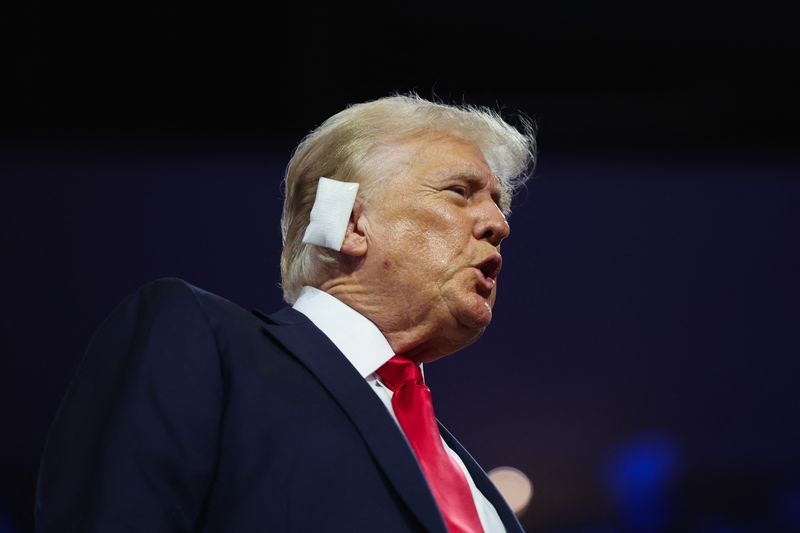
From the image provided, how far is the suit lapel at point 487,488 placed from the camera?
4.80 feet

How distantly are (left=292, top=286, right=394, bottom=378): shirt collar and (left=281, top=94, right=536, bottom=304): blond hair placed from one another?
0.09 m

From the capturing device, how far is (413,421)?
1.36 m

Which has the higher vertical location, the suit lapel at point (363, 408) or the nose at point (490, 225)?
the nose at point (490, 225)

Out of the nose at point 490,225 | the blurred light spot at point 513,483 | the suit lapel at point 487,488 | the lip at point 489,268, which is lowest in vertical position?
the blurred light spot at point 513,483

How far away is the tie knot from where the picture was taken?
140 centimetres

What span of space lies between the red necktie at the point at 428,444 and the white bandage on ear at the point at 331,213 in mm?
210

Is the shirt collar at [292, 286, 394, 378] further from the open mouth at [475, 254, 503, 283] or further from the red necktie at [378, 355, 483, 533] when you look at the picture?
the open mouth at [475, 254, 503, 283]

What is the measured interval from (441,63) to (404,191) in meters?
1.66
